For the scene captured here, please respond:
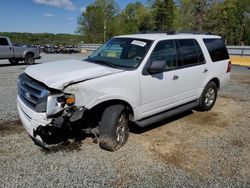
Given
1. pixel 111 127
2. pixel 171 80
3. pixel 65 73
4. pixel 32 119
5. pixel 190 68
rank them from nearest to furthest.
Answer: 1. pixel 32 119
2. pixel 65 73
3. pixel 111 127
4. pixel 171 80
5. pixel 190 68

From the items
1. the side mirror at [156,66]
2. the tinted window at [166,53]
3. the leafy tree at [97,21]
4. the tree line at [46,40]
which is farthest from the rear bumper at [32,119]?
the leafy tree at [97,21]

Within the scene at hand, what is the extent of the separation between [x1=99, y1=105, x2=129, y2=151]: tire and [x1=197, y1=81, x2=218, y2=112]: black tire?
2.66 metres

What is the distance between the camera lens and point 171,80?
491 cm

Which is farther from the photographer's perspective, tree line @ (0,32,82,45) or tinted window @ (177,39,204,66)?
tree line @ (0,32,82,45)

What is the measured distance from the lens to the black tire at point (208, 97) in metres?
6.15

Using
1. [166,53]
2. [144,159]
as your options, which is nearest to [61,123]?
[144,159]

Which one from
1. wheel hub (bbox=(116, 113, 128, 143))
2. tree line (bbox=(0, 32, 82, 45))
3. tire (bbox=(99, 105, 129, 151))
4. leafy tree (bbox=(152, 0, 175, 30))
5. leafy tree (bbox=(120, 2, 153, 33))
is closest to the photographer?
tire (bbox=(99, 105, 129, 151))

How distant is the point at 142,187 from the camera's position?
129 inches

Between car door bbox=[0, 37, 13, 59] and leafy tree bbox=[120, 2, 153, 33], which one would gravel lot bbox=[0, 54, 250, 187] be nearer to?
car door bbox=[0, 37, 13, 59]

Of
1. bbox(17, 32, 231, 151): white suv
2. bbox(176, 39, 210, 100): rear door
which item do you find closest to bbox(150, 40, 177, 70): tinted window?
bbox(17, 32, 231, 151): white suv

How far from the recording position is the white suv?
3.61m

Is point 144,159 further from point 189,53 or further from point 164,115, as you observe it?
point 189,53

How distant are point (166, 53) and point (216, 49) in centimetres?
210

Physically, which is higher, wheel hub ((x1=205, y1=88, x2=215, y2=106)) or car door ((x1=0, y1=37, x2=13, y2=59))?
car door ((x1=0, y1=37, x2=13, y2=59))
